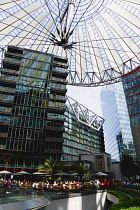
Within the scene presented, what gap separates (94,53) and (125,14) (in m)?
11.0

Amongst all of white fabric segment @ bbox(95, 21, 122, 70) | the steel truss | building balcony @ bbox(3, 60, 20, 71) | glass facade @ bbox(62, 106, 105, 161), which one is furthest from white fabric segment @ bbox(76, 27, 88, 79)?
glass facade @ bbox(62, 106, 105, 161)

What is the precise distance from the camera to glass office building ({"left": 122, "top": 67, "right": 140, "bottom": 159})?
219 feet

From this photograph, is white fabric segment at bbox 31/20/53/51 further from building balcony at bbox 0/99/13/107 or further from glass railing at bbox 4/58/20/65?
building balcony at bbox 0/99/13/107

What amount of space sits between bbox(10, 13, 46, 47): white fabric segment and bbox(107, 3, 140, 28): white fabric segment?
50.5 ft

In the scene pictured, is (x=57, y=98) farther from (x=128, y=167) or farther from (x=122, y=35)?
(x=128, y=167)

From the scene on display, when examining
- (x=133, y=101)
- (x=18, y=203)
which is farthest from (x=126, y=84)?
(x=18, y=203)

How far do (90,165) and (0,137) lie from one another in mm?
32359

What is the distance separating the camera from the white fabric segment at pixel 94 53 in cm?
3906

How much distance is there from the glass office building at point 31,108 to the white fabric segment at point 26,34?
14581 mm

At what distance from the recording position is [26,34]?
126 ft

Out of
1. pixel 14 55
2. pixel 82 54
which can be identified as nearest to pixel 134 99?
pixel 82 54

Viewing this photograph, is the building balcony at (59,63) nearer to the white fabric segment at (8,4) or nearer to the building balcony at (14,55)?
the building balcony at (14,55)

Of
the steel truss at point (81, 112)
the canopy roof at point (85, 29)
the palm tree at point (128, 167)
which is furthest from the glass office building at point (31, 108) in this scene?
the palm tree at point (128, 167)

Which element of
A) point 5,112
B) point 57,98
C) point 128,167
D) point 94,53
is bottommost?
point 128,167
